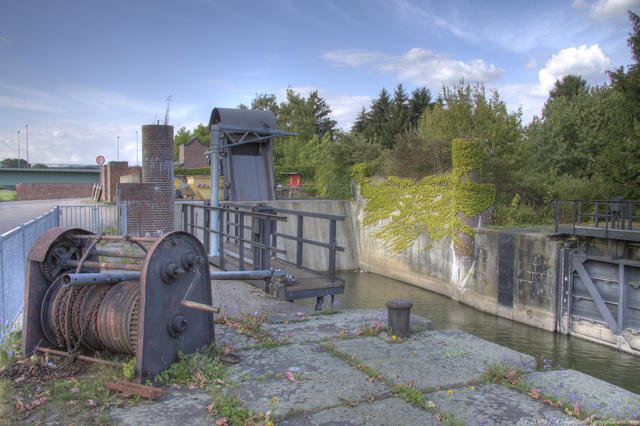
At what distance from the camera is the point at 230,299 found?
7109mm

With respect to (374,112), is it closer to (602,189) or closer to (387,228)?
(387,228)

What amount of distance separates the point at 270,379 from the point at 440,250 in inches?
597

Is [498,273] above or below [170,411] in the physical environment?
below

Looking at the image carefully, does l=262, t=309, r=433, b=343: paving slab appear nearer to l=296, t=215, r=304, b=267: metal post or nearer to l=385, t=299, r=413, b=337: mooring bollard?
l=385, t=299, r=413, b=337: mooring bollard

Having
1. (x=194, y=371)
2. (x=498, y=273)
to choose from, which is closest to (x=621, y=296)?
(x=498, y=273)

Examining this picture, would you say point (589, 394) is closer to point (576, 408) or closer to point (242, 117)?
point (576, 408)

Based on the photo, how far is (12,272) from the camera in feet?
21.5

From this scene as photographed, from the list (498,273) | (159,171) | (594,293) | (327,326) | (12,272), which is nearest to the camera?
(327,326)

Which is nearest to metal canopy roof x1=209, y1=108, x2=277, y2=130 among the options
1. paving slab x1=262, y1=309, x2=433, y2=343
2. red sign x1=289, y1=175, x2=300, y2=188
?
red sign x1=289, y1=175, x2=300, y2=188

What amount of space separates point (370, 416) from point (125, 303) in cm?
217

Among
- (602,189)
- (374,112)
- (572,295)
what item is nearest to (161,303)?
(572,295)

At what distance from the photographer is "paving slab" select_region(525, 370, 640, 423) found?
11.3 feet

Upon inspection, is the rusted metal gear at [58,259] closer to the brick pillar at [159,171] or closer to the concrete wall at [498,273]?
the brick pillar at [159,171]

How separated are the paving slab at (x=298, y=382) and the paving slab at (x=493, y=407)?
490 mm
